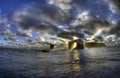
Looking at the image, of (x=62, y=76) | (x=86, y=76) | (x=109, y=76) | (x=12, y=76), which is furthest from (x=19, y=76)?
(x=109, y=76)

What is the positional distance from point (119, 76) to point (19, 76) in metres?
13.3

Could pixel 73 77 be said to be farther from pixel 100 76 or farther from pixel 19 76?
pixel 19 76

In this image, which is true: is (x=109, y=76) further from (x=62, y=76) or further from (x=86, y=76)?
(x=62, y=76)

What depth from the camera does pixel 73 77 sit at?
29.7 m

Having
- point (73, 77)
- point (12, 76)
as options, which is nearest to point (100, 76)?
point (73, 77)

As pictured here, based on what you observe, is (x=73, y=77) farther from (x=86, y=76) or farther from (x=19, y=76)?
(x=19, y=76)

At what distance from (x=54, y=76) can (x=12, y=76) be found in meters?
5.76

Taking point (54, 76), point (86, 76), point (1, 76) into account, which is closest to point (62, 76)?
point (54, 76)

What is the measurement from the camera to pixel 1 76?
31062 millimetres

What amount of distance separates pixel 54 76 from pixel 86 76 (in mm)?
4270

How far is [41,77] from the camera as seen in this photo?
29.9m

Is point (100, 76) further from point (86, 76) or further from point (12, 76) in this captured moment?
point (12, 76)

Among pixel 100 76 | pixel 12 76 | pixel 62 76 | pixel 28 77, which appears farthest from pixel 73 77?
pixel 12 76

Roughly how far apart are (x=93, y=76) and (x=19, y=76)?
9.97 metres
